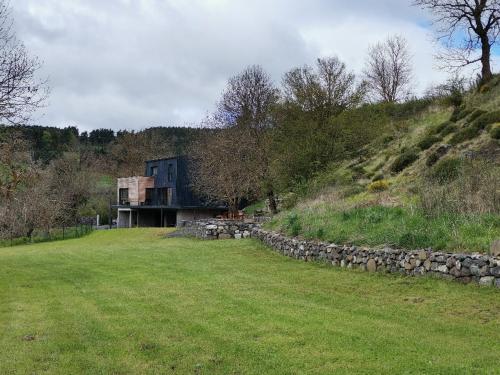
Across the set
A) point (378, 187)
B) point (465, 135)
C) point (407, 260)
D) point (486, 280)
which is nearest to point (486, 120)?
point (465, 135)

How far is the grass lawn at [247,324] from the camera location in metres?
5.46

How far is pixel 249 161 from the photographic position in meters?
32.5

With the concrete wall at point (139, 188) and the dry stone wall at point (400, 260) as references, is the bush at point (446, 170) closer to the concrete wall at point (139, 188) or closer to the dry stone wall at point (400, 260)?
the dry stone wall at point (400, 260)

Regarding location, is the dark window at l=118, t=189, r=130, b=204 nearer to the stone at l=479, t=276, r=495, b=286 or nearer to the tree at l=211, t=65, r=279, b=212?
the tree at l=211, t=65, r=279, b=212

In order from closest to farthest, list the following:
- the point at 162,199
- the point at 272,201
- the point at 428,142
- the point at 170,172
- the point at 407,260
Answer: the point at 407,260 < the point at 428,142 < the point at 272,201 < the point at 170,172 < the point at 162,199

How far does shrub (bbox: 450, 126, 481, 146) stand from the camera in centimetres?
2245

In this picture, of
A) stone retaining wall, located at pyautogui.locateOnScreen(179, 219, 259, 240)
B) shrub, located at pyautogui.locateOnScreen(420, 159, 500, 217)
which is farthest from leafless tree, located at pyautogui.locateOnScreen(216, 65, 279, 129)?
shrub, located at pyautogui.locateOnScreen(420, 159, 500, 217)

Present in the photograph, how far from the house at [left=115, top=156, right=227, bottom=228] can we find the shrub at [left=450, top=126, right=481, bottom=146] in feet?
93.5

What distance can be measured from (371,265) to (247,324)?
5.10 meters

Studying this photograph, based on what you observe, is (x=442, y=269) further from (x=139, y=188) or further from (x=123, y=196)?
(x=123, y=196)

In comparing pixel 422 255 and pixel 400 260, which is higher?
pixel 422 255

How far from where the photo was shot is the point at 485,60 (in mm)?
28047

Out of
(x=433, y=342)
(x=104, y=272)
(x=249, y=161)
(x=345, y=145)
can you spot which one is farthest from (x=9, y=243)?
(x=433, y=342)

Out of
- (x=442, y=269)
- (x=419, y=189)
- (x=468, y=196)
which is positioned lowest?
(x=442, y=269)
